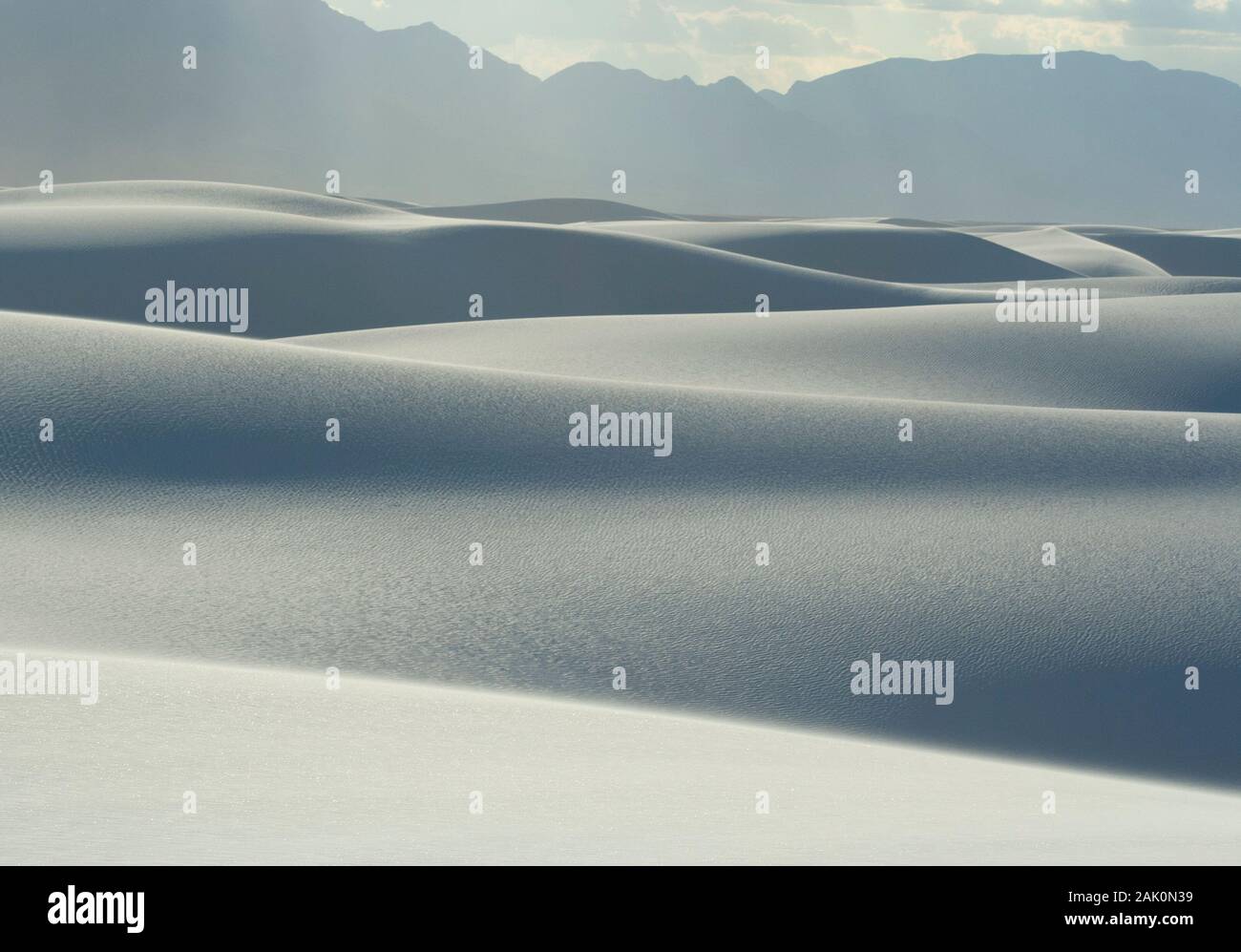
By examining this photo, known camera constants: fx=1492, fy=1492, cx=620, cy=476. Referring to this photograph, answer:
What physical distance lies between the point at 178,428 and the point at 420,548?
10.9 feet

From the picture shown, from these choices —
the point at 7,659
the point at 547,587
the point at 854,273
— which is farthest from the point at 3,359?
the point at 854,273

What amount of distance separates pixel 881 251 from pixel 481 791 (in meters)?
50.0

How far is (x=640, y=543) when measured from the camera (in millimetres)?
12414

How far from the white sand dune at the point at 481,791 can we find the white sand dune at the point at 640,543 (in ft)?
5.03

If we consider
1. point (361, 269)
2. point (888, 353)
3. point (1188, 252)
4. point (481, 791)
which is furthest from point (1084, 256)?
point (481, 791)

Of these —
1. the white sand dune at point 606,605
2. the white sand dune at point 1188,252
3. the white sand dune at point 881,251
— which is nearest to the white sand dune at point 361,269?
the white sand dune at point 606,605

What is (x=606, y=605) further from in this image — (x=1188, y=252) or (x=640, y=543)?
(x=1188, y=252)

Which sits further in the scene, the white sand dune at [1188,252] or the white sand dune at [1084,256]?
the white sand dune at [1188,252]

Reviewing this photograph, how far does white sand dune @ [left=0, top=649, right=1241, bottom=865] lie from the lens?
16.9 ft

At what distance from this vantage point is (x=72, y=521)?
1213 cm

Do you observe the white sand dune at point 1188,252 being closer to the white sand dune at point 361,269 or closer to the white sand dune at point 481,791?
the white sand dune at point 361,269

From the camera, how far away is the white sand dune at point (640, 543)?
34.7 feet

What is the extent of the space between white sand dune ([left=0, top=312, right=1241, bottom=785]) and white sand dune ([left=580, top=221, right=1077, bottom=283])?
1460 inches
